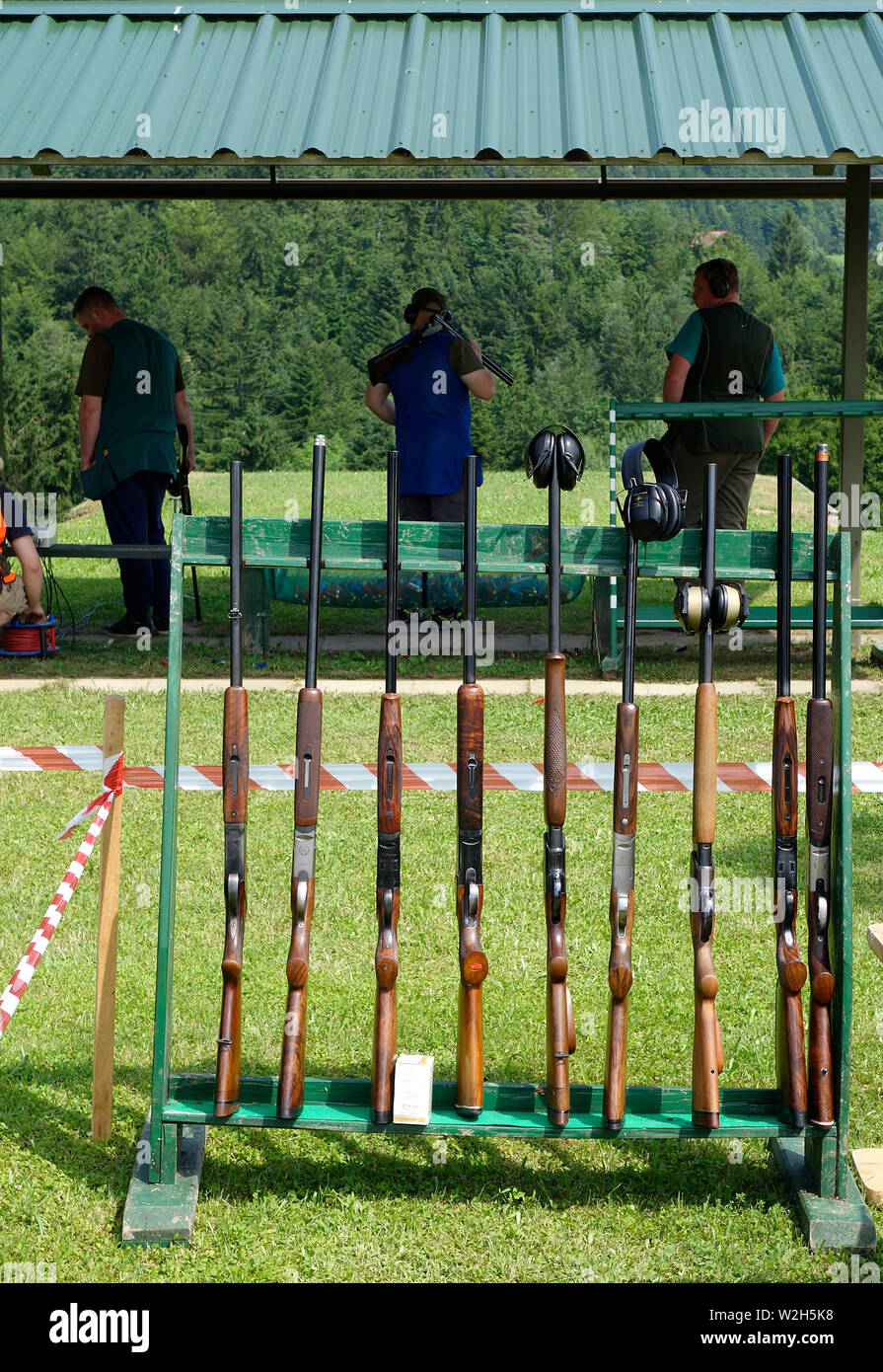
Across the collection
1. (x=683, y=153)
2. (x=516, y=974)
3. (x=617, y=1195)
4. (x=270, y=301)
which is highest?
(x=270, y=301)

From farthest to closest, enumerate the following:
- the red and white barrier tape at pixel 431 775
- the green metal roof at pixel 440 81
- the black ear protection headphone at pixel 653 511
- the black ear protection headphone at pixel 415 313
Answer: the black ear protection headphone at pixel 415 313 < the green metal roof at pixel 440 81 < the red and white barrier tape at pixel 431 775 < the black ear protection headphone at pixel 653 511

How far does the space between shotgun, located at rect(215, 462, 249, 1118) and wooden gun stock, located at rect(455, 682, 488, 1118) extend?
53 centimetres

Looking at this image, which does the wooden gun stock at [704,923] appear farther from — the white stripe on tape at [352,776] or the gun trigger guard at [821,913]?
the white stripe on tape at [352,776]

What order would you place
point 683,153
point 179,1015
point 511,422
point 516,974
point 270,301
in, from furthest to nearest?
point 270,301 → point 511,422 → point 683,153 → point 516,974 → point 179,1015

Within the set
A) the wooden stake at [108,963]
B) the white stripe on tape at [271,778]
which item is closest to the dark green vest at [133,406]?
the white stripe on tape at [271,778]

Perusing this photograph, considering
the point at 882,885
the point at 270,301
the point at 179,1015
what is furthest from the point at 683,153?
the point at 270,301

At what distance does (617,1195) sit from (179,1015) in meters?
1.60

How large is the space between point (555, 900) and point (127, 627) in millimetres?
7647

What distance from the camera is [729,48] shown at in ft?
27.5

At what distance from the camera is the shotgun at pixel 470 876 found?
351 cm

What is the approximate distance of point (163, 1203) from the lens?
353 centimetres

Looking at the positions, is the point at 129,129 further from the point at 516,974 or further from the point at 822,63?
the point at 516,974

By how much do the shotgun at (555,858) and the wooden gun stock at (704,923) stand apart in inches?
12.3

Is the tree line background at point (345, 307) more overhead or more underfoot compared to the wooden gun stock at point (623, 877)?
more overhead
